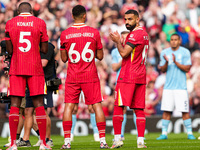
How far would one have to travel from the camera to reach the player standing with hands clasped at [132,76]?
27.4 feet

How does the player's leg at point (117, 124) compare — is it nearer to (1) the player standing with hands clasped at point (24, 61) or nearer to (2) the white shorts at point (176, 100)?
(1) the player standing with hands clasped at point (24, 61)

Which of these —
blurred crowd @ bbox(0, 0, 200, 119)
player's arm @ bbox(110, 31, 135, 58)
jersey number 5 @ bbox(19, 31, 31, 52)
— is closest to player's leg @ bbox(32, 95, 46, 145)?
jersey number 5 @ bbox(19, 31, 31, 52)

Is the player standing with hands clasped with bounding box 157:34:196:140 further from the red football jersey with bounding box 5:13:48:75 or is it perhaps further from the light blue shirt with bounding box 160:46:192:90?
the red football jersey with bounding box 5:13:48:75

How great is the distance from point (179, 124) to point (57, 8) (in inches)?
282

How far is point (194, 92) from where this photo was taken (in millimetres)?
16500

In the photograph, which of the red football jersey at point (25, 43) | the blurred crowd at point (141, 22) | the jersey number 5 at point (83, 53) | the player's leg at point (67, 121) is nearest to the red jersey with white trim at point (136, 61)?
the jersey number 5 at point (83, 53)

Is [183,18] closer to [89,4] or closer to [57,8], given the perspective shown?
[89,4]

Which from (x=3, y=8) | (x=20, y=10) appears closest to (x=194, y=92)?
(x=3, y=8)

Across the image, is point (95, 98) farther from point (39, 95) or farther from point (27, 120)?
point (27, 120)

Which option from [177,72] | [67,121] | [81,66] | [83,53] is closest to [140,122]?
[67,121]

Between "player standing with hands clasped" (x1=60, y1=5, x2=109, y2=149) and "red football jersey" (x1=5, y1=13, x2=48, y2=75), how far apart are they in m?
0.64

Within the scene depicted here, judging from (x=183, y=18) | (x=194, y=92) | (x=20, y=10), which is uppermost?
(x=183, y=18)

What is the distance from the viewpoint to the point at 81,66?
8.36m

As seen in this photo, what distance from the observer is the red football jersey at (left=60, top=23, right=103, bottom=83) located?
27.3 feet
